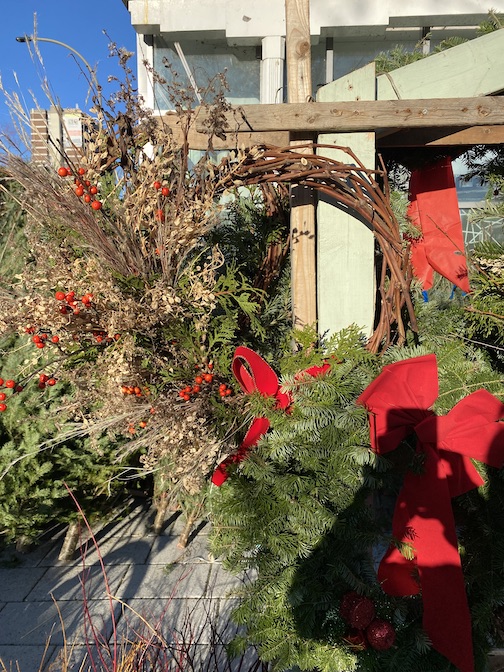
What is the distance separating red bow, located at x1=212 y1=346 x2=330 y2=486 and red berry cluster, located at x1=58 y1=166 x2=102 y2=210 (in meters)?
0.56

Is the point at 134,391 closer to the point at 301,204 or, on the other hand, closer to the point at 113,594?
the point at 301,204

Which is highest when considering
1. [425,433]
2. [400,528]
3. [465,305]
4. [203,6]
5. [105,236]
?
[203,6]

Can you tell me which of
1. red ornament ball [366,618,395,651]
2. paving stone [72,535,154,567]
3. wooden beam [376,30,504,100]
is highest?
wooden beam [376,30,504,100]

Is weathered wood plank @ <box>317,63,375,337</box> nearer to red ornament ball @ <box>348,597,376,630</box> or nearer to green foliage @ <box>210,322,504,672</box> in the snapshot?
green foliage @ <box>210,322,504,672</box>

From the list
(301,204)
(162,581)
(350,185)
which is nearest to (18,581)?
(162,581)

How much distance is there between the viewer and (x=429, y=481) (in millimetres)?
1482

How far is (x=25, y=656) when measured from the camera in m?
2.73

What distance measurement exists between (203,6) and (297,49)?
4.93 metres

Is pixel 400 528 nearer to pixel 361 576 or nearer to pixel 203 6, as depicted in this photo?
pixel 361 576

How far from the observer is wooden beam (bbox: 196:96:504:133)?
156 centimetres

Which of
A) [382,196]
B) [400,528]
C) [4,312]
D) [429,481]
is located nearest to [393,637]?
[400,528]

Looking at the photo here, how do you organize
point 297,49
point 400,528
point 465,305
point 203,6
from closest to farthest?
point 400,528 → point 297,49 → point 465,305 → point 203,6

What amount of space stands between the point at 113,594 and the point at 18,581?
0.75m

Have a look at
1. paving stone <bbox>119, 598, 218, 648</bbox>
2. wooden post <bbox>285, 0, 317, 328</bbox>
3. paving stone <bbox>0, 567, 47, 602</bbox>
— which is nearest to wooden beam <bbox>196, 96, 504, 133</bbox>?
wooden post <bbox>285, 0, 317, 328</bbox>
